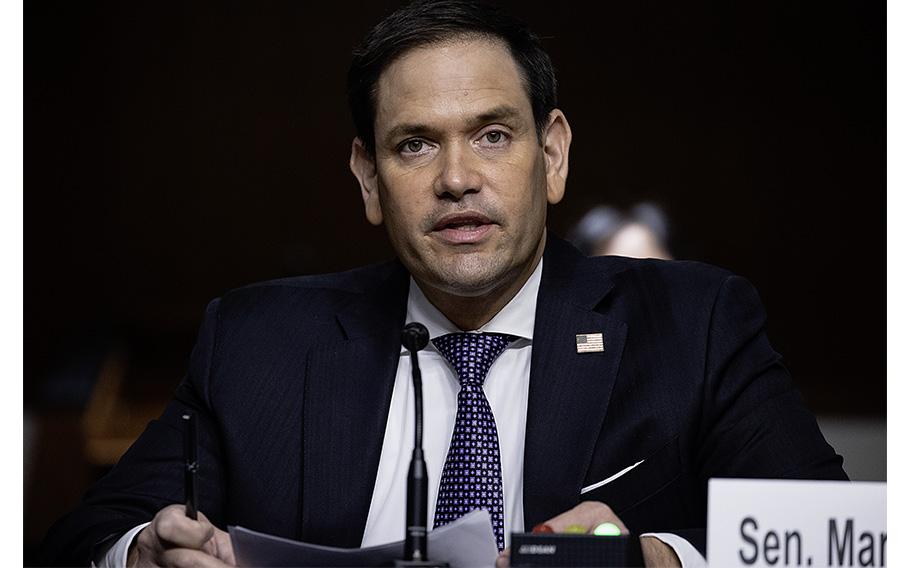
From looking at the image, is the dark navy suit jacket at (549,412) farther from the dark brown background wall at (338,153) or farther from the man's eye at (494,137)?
the dark brown background wall at (338,153)

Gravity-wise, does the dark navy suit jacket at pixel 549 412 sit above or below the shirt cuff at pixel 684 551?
above

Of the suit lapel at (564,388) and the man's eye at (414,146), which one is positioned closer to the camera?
the suit lapel at (564,388)

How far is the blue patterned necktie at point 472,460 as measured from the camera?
193 cm

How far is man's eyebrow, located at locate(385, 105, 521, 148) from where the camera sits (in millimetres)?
2061

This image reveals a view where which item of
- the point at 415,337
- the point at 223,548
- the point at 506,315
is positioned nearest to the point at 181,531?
the point at 223,548

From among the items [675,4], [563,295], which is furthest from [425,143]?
[675,4]

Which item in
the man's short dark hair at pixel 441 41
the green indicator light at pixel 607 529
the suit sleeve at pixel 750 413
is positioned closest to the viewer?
the green indicator light at pixel 607 529

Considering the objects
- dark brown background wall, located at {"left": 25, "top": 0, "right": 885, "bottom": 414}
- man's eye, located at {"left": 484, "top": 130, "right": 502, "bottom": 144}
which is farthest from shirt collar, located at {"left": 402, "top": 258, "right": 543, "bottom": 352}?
dark brown background wall, located at {"left": 25, "top": 0, "right": 885, "bottom": 414}

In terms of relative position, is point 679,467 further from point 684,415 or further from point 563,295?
point 563,295

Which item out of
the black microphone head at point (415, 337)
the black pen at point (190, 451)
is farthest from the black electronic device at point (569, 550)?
the black pen at point (190, 451)

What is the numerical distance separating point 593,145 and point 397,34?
301cm

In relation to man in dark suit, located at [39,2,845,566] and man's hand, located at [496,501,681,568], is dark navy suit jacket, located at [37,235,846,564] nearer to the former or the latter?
man in dark suit, located at [39,2,845,566]

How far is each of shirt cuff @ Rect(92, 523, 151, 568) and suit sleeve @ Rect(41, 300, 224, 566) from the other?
0.04m

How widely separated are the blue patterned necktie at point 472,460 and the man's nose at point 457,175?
0.94 feet
